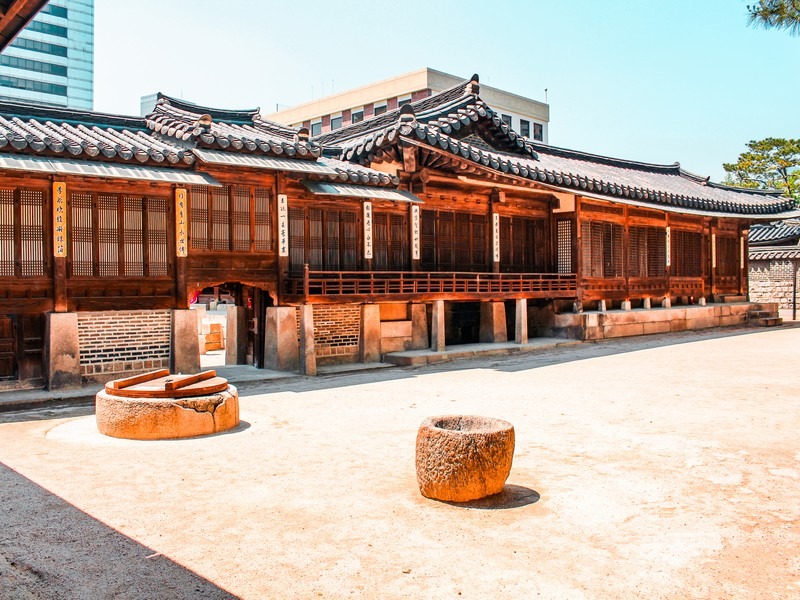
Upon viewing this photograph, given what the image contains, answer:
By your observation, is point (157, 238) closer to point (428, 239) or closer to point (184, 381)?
point (184, 381)

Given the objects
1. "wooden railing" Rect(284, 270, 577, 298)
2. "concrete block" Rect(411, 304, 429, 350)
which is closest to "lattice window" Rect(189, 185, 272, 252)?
"wooden railing" Rect(284, 270, 577, 298)

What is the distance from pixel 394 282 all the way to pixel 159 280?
6216 mm

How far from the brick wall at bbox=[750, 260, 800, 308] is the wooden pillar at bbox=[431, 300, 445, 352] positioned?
2543 cm

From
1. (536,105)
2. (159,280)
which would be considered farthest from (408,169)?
(536,105)

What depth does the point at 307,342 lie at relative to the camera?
1581 centimetres

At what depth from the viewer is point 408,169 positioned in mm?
18609

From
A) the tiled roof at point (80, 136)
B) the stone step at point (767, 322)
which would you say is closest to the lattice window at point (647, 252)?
the stone step at point (767, 322)

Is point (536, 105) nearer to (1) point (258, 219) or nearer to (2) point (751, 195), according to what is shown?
(2) point (751, 195)

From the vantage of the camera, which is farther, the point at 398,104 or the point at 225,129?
the point at 398,104

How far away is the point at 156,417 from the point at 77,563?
13.5 ft

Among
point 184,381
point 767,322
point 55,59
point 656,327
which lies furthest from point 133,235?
point 55,59

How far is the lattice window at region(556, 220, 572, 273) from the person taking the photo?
902 inches

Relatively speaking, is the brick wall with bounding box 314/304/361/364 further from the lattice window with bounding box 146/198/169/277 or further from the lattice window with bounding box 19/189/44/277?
the lattice window with bounding box 19/189/44/277

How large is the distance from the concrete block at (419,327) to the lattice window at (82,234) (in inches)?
325
